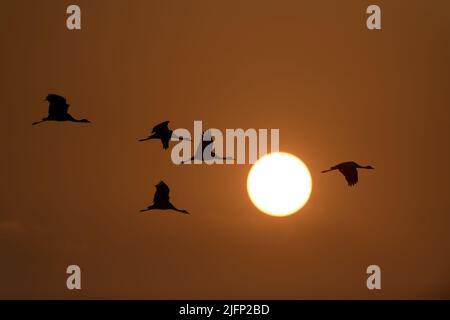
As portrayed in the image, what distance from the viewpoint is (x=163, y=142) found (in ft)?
23.7

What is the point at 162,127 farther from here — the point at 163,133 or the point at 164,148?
the point at 164,148

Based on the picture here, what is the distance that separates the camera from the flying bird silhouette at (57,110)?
6853 mm

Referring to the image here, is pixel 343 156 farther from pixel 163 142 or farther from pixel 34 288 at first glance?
pixel 34 288

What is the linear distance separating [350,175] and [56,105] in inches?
141

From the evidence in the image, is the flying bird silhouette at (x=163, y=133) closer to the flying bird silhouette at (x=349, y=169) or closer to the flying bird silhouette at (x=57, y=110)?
the flying bird silhouette at (x=57, y=110)

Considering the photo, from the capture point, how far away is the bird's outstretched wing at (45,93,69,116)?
6801mm

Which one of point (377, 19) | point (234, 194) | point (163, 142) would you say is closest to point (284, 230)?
point (234, 194)

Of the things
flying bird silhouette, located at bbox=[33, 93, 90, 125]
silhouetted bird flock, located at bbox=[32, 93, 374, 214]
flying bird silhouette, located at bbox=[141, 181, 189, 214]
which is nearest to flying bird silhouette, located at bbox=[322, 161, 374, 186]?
silhouetted bird flock, located at bbox=[32, 93, 374, 214]

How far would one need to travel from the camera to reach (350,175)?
7.32 metres

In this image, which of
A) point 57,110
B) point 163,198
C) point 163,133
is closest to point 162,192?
point 163,198

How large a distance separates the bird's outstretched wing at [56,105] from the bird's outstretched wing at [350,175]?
3.39m

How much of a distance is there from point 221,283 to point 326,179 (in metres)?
1.84

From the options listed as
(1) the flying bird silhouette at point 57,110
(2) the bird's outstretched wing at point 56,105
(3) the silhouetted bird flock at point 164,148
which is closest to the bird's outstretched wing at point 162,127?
(3) the silhouetted bird flock at point 164,148
